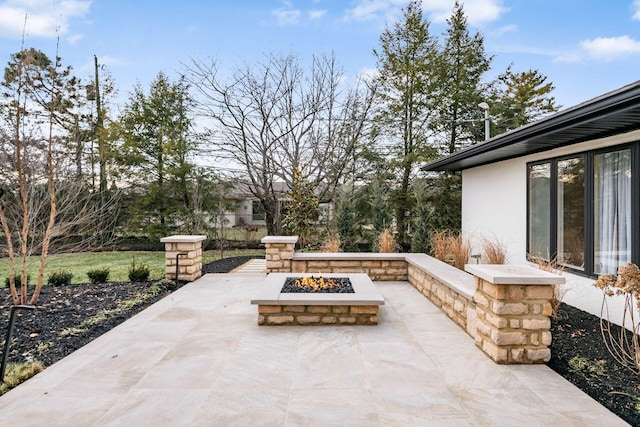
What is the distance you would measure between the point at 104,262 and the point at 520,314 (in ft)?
33.8

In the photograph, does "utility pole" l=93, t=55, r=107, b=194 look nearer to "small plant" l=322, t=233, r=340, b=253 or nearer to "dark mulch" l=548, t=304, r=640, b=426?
"small plant" l=322, t=233, r=340, b=253

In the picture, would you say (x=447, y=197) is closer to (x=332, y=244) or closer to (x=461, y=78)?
(x=461, y=78)

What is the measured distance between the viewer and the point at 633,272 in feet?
8.60

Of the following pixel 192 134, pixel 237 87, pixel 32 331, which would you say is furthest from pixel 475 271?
pixel 192 134

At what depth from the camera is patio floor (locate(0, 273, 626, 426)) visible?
7.48 ft

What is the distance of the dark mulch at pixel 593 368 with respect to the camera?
2.47 m

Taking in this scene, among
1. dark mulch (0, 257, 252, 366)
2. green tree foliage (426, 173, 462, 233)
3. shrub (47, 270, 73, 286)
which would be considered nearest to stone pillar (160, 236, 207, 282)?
dark mulch (0, 257, 252, 366)

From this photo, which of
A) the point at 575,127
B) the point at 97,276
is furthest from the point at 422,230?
the point at 97,276

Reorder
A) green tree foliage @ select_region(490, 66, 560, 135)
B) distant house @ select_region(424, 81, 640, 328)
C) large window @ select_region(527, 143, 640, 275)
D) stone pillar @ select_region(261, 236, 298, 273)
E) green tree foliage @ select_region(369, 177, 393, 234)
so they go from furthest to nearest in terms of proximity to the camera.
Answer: green tree foliage @ select_region(490, 66, 560, 135)
green tree foliage @ select_region(369, 177, 393, 234)
stone pillar @ select_region(261, 236, 298, 273)
large window @ select_region(527, 143, 640, 275)
distant house @ select_region(424, 81, 640, 328)

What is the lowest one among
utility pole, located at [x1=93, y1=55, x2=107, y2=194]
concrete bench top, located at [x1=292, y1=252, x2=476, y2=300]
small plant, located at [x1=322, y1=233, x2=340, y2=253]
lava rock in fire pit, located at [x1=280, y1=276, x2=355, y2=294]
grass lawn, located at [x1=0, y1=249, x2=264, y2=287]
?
grass lawn, located at [x1=0, y1=249, x2=264, y2=287]

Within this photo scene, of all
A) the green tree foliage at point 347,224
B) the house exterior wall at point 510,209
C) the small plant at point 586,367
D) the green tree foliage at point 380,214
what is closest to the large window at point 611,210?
the house exterior wall at point 510,209

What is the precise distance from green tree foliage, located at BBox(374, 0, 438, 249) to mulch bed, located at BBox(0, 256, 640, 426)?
288 inches

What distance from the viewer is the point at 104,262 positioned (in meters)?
9.87

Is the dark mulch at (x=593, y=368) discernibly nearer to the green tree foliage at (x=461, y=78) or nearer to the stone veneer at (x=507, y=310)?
the stone veneer at (x=507, y=310)
